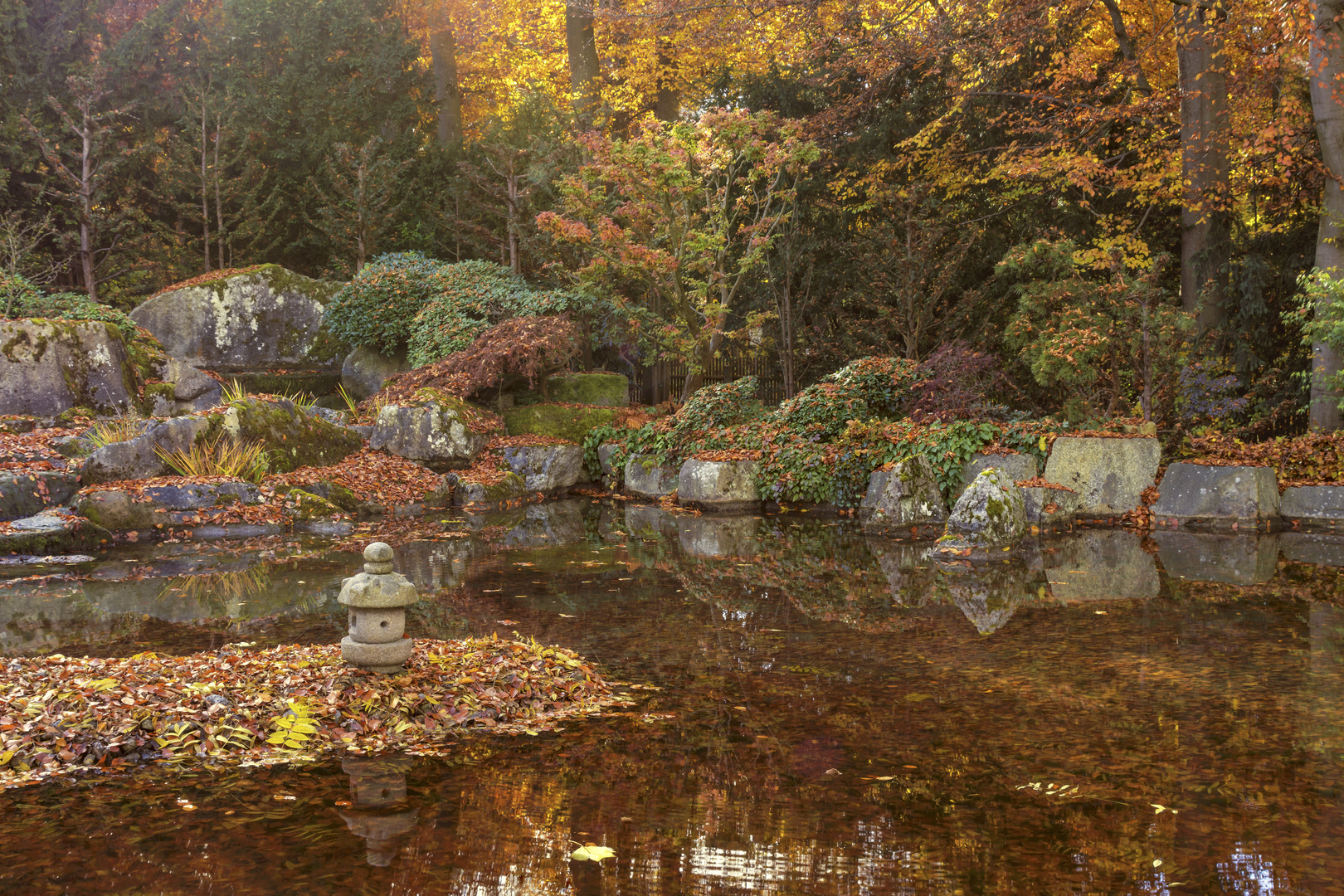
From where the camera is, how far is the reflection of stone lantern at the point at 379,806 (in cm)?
320

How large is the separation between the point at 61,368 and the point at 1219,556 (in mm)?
14228

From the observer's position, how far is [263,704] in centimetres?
437

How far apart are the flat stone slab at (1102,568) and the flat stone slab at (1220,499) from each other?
824 millimetres

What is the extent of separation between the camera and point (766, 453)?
12.5 m

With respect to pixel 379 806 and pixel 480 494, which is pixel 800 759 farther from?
pixel 480 494

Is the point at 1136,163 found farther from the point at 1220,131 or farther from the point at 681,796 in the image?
the point at 681,796

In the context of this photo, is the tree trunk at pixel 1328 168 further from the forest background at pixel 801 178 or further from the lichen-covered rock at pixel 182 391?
the lichen-covered rock at pixel 182 391

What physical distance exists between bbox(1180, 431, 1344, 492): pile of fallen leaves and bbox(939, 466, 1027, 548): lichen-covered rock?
9.12 feet

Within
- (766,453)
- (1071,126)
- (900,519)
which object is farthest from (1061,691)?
(1071,126)

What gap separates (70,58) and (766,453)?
55.7 feet

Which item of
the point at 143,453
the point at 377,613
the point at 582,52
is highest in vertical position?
the point at 582,52

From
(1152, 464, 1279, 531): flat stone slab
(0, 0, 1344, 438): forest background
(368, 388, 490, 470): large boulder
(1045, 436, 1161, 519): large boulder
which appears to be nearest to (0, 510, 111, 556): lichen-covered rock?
(368, 388, 490, 470): large boulder

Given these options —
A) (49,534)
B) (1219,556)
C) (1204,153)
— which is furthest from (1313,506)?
(49,534)

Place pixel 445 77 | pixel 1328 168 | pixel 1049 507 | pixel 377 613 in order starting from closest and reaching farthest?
1. pixel 377 613
2. pixel 1049 507
3. pixel 1328 168
4. pixel 445 77
